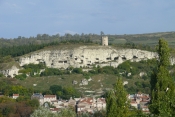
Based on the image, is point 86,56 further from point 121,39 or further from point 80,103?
point 121,39

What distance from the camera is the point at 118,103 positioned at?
2547cm

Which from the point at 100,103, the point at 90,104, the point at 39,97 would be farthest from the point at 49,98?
the point at 100,103

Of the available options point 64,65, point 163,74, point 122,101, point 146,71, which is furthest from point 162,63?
point 64,65

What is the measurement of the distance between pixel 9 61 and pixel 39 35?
101 meters

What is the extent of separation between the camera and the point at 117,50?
79.3 meters

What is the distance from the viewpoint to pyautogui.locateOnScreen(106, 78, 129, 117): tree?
24.7 m

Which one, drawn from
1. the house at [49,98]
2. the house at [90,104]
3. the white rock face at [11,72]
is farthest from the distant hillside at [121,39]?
the house at [90,104]

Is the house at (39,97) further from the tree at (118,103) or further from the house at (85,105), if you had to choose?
the tree at (118,103)

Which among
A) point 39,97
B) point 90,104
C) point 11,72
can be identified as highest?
point 11,72

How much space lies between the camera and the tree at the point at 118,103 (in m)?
24.7

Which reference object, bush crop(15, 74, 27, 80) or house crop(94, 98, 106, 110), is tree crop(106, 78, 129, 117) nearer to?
house crop(94, 98, 106, 110)

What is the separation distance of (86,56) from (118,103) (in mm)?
52437

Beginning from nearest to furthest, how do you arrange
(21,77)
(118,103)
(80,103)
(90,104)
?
(118,103)
(80,103)
(90,104)
(21,77)

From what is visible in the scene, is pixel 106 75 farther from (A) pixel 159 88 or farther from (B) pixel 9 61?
(A) pixel 159 88
